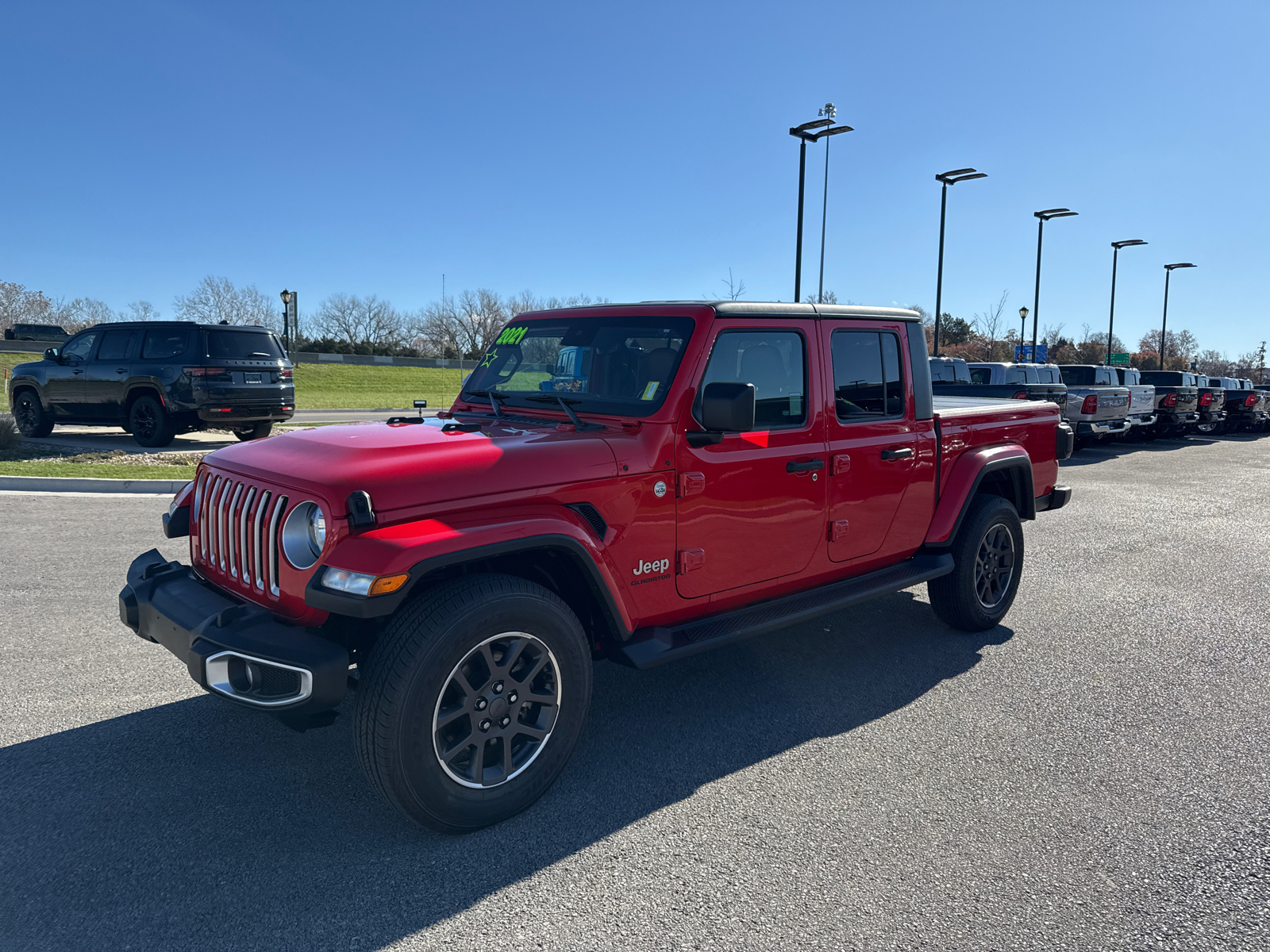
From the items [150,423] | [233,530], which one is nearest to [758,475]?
[233,530]

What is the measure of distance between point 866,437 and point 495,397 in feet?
6.34

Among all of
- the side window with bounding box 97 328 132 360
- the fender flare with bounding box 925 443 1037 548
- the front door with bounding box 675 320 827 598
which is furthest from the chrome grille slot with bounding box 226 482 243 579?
the side window with bounding box 97 328 132 360

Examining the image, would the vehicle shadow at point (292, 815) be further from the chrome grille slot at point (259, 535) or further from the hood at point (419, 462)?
the hood at point (419, 462)

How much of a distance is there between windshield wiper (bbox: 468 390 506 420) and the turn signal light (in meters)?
1.51

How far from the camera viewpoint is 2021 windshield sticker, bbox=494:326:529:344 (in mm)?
4609

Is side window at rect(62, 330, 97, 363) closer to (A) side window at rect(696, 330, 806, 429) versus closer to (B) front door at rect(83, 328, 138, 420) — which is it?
(B) front door at rect(83, 328, 138, 420)

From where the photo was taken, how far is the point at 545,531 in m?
3.16

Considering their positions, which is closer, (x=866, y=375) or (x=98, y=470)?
(x=866, y=375)

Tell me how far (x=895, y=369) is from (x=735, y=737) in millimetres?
2231

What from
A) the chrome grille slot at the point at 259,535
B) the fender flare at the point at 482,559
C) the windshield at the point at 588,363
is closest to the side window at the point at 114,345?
the windshield at the point at 588,363

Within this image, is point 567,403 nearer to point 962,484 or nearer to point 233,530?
point 233,530

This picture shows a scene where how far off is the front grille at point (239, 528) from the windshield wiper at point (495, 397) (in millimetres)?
1261

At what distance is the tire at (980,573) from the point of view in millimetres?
5320

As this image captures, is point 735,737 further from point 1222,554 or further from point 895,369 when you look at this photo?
point 1222,554
